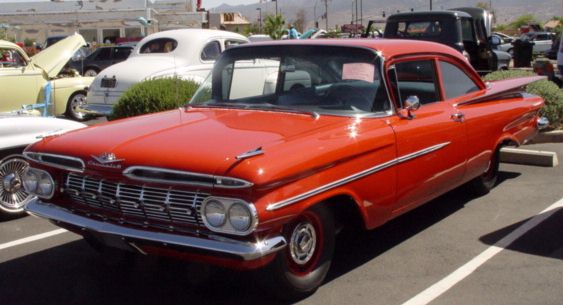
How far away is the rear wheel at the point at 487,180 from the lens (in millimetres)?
6473

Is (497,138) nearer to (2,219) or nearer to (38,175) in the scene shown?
(38,175)

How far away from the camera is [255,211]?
→ 3520 mm

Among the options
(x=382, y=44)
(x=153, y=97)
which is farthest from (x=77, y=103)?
(x=382, y=44)

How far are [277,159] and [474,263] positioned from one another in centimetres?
195

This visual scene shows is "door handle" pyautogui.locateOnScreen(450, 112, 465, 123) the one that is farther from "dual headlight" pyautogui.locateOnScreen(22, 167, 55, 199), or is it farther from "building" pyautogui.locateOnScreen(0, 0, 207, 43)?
"building" pyautogui.locateOnScreen(0, 0, 207, 43)

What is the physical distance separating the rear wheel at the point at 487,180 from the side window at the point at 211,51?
21.4ft

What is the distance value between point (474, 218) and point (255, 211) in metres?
3.03

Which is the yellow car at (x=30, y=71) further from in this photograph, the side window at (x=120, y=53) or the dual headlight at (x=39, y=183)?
the side window at (x=120, y=53)

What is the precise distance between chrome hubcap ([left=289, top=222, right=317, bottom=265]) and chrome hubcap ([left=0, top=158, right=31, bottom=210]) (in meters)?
3.10

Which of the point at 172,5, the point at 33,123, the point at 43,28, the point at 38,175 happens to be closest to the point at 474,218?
the point at 38,175

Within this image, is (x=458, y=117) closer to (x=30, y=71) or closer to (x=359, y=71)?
(x=359, y=71)

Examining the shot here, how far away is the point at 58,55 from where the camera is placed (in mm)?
12086

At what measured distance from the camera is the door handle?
17.6 ft

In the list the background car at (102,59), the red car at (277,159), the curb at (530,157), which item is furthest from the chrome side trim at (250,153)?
the background car at (102,59)
